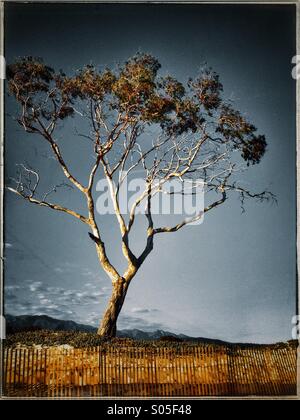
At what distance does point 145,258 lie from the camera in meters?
7.95

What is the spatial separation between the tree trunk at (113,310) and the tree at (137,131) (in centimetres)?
5

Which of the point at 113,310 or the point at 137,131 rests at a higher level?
the point at 137,131

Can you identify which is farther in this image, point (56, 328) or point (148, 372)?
point (56, 328)

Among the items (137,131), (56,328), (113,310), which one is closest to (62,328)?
(56,328)

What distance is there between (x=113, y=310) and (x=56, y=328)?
89cm

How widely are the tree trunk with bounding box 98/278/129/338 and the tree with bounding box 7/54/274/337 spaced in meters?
0.05

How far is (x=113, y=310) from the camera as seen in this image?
7.82 metres

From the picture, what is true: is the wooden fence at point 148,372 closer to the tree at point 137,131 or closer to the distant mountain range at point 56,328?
the distant mountain range at point 56,328

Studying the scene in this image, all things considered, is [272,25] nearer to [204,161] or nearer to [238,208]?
[204,161]

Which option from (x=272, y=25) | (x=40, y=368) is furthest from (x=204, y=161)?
(x=40, y=368)

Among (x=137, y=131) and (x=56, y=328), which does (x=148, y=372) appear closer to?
(x=56, y=328)

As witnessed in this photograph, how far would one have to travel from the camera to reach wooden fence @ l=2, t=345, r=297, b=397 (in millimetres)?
7453

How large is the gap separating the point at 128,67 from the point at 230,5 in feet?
5.93

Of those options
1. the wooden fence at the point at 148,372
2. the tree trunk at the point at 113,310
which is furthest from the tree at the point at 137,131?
the wooden fence at the point at 148,372
